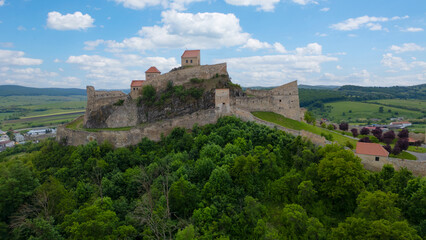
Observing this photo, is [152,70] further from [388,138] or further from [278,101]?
[388,138]

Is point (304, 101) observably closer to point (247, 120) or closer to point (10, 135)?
point (247, 120)

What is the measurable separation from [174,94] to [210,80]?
7114 millimetres

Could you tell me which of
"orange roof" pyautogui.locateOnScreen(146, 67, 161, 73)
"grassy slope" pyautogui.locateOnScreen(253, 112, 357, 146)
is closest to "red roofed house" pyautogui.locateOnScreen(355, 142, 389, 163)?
"grassy slope" pyautogui.locateOnScreen(253, 112, 357, 146)

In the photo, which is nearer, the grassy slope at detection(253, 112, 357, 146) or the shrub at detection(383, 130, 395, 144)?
the grassy slope at detection(253, 112, 357, 146)

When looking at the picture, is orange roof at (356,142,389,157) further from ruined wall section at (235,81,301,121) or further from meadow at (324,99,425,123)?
meadow at (324,99,425,123)

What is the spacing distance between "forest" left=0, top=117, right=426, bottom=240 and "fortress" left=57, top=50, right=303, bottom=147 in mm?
4102

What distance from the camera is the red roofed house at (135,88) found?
49912mm

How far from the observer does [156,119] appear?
45.4 meters

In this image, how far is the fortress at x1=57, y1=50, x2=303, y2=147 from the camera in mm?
37219

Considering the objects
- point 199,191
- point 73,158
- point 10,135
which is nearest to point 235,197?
point 199,191

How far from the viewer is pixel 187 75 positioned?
152 ft

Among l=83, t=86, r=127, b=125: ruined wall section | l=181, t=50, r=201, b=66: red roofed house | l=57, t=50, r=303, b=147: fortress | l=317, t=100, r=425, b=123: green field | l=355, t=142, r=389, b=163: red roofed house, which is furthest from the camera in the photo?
l=317, t=100, r=425, b=123: green field

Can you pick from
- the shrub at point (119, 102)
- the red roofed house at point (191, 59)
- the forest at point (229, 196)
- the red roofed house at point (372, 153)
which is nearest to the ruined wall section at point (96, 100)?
the shrub at point (119, 102)

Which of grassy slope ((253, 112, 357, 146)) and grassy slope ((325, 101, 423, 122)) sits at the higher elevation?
grassy slope ((253, 112, 357, 146))
